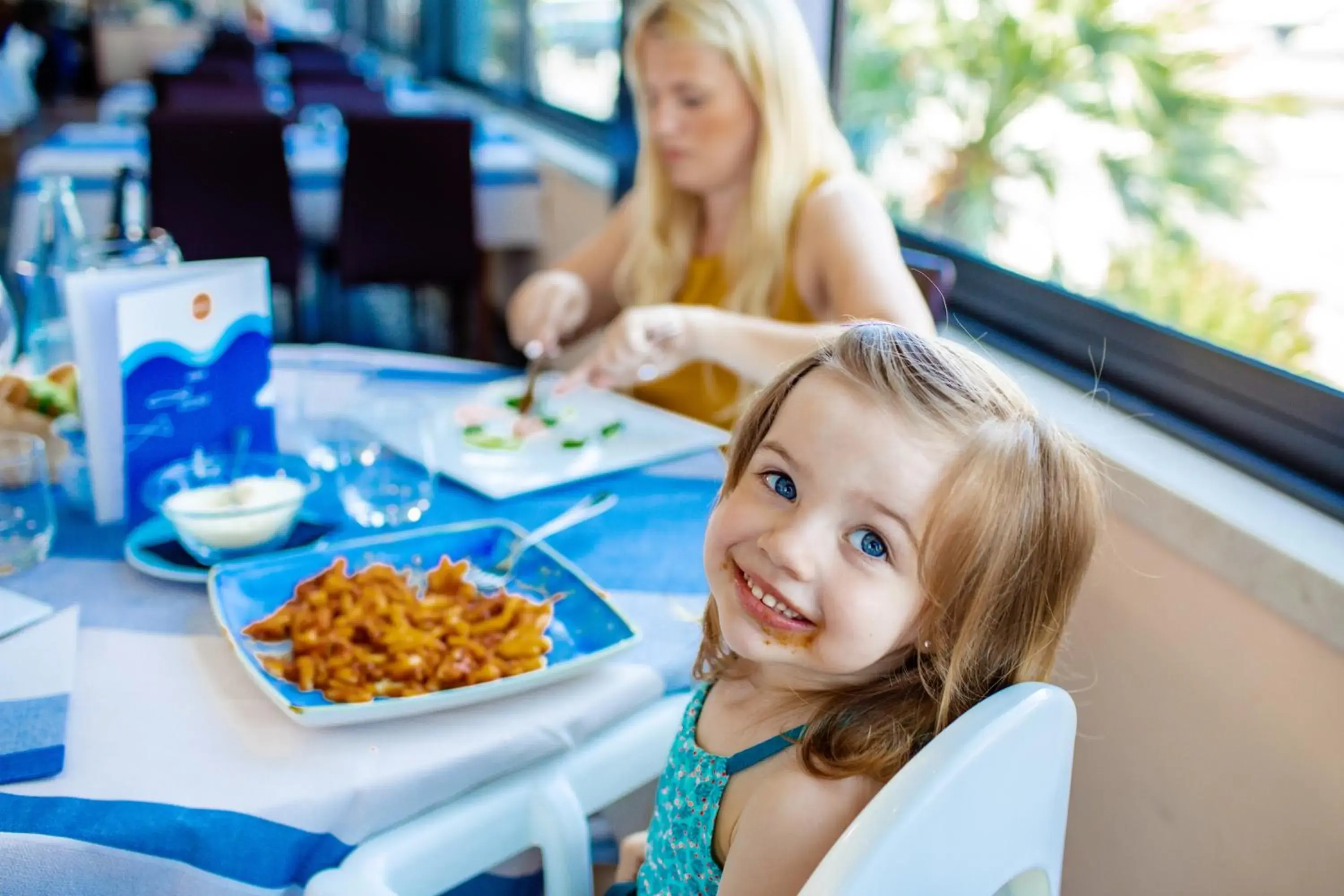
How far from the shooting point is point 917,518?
75cm

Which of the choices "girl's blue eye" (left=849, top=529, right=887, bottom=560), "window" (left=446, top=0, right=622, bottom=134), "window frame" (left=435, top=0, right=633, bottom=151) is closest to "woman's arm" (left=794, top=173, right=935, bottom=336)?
"girl's blue eye" (left=849, top=529, right=887, bottom=560)

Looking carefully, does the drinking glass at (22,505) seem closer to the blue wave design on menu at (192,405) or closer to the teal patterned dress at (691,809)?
the blue wave design on menu at (192,405)

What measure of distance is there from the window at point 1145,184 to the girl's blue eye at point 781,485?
707 mm

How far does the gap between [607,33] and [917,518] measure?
356 centimetres

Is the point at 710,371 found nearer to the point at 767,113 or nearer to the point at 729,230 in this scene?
the point at 729,230

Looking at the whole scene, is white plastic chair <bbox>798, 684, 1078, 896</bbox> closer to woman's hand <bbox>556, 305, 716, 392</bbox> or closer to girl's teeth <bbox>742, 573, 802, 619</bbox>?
girl's teeth <bbox>742, 573, 802, 619</bbox>

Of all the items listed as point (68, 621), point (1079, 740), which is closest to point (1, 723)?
point (68, 621)

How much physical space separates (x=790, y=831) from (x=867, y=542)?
19cm

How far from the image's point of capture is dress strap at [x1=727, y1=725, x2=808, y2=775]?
2.60 feet

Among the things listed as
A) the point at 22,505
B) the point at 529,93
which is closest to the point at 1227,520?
the point at 22,505

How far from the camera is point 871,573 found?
75 centimetres

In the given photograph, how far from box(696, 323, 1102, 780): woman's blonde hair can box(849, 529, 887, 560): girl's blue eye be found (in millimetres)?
28

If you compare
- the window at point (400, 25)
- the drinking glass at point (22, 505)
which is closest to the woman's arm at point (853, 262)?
the drinking glass at point (22, 505)

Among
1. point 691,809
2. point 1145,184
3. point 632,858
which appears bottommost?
point 632,858
